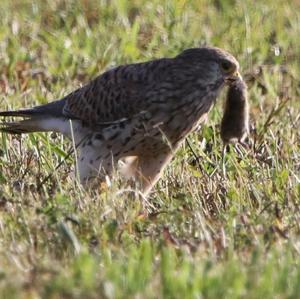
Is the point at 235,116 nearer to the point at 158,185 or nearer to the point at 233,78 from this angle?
the point at 233,78

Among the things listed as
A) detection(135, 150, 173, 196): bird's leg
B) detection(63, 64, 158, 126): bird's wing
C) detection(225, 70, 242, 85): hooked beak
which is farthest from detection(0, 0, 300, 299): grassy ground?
detection(225, 70, 242, 85): hooked beak

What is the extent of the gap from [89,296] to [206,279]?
1.50ft

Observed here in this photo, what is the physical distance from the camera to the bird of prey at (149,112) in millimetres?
7121

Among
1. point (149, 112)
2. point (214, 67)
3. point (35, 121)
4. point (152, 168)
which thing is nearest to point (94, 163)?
point (152, 168)

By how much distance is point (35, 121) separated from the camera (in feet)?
25.4

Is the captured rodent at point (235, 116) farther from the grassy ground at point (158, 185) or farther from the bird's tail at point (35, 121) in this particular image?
the bird's tail at point (35, 121)

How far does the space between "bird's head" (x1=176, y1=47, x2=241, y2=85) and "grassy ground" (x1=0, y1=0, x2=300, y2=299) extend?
1.57 ft

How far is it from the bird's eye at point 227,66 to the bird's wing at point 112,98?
17.1 inches

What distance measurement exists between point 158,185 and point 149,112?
428mm

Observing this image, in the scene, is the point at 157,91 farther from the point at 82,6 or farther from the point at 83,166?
the point at 82,6

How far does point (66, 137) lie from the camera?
7.88 meters

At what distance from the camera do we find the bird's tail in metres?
7.71

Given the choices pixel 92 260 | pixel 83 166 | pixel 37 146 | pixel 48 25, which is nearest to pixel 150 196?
pixel 83 166

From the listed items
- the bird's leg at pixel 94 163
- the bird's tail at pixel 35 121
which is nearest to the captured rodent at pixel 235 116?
the bird's leg at pixel 94 163
